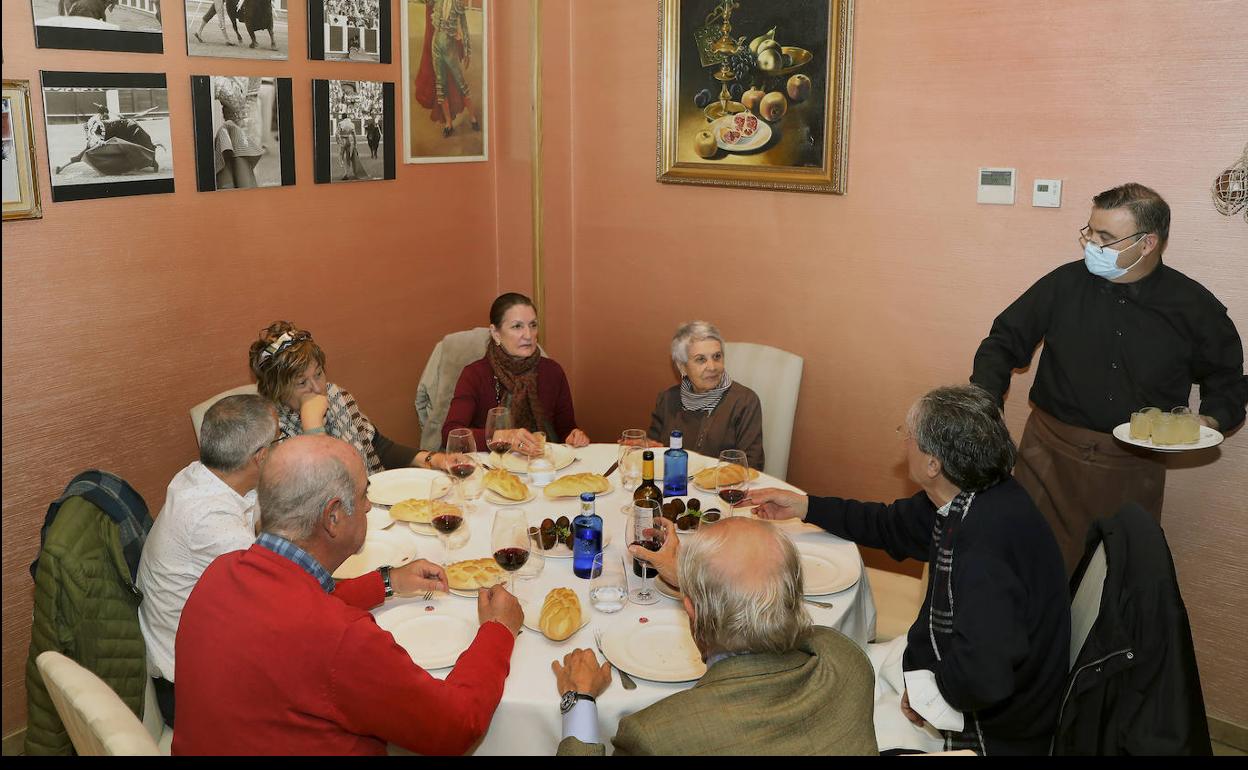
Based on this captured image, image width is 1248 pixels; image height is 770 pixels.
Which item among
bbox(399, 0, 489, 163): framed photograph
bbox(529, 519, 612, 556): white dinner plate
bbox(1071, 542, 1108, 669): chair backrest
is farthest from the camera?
bbox(399, 0, 489, 163): framed photograph

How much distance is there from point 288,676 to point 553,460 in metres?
1.69

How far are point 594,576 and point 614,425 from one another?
2815 millimetres

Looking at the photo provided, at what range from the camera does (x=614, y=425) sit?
5453 millimetres

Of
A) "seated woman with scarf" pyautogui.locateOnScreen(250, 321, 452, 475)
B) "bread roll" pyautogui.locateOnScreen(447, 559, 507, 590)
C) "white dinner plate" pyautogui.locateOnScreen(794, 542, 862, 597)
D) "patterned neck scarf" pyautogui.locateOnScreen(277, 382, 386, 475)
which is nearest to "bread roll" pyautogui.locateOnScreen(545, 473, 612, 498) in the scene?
"seated woman with scarf" pyautogui.locateOnScreen(250, 321, 452, 475)

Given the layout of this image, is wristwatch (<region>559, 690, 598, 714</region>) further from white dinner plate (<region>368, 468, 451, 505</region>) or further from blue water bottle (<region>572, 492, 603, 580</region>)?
white dinner plate (<region>368, 468, 451, 505</region>)

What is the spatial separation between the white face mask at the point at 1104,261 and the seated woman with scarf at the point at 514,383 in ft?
7.00

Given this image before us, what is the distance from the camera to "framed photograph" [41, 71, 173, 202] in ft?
11.0

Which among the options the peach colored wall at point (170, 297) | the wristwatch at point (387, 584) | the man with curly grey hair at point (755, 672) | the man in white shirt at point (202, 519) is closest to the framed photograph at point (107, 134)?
the peach colored wall at point (170, 297)

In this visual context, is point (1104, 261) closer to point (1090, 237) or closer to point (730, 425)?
point (1090, 237)

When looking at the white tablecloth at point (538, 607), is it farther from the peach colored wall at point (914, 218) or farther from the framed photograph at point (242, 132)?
the framed photograph at point (242, 132)

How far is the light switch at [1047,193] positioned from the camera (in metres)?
3.82

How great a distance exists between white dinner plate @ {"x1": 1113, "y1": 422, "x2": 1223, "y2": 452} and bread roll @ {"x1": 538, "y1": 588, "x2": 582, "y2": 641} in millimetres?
1974

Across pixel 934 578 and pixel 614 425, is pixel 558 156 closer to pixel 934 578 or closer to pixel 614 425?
pixel 614 425
